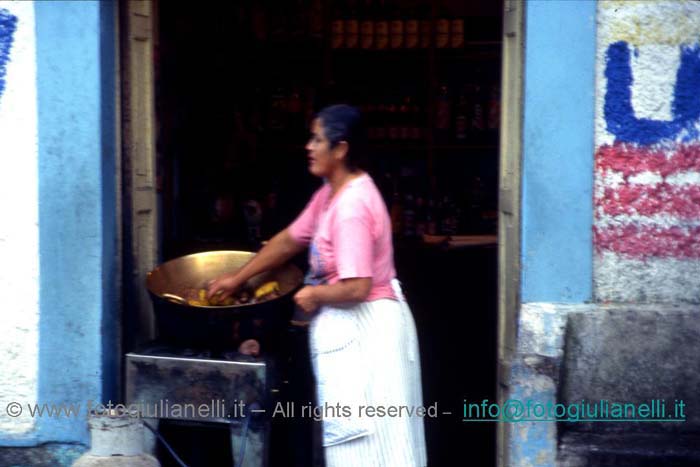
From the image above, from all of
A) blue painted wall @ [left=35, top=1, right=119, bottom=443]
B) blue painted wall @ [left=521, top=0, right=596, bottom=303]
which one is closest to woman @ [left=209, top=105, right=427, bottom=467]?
blue painted wall @ [left=521, top=0, right=596, bottom=303]

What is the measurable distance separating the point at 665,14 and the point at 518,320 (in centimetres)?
142

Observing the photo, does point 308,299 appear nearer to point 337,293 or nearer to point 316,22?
point 337,293

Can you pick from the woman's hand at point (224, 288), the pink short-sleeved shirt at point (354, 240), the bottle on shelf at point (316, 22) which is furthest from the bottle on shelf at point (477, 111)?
the pink short-sleeved shirt at point (354, 240)

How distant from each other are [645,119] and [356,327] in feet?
4.97

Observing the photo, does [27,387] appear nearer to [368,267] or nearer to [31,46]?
[31,46]

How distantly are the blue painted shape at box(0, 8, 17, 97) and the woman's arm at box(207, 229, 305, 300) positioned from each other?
130cm

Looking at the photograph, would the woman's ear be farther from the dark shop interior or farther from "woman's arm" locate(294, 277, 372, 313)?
the dark shop interior

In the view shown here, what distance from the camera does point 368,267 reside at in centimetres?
389

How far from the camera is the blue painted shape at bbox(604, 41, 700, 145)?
4.38 metres

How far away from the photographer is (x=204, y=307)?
4.43 meters

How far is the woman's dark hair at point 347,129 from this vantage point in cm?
403

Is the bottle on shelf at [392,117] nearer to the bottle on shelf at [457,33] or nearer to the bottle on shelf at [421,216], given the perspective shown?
the bottle on shelf at [421,216]

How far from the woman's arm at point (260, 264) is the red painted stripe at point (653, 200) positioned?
134 centimetres

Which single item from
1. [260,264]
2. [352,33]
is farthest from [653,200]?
[352,33]
